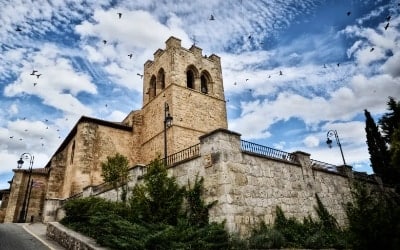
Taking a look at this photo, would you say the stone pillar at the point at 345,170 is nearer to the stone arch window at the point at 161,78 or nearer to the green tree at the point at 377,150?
the green tree at the point at 377,150

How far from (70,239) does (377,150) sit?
2738 centimetres

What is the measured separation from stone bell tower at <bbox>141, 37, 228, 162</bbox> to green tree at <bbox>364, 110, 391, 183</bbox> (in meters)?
14.4

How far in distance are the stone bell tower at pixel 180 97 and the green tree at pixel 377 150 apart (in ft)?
47.4

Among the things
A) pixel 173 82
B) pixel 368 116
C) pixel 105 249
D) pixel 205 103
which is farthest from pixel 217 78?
pixel 105 249

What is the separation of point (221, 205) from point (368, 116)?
25.2 metres

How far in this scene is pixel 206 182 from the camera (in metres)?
10.8

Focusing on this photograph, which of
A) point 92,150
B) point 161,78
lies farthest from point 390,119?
point 92,150

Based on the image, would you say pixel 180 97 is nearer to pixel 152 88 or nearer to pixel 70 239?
pixel 152 88

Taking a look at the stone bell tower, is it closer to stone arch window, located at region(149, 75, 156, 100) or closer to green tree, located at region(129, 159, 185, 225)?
stone arch window, located at region(149, 75, 156, 100)

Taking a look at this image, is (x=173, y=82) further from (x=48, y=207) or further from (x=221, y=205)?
(x=221, y=205)

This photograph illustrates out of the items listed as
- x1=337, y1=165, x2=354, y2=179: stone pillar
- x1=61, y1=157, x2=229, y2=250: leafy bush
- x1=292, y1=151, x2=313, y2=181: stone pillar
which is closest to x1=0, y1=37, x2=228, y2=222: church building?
x1=292, y1=151, x2=313, y2=181: stone pillar

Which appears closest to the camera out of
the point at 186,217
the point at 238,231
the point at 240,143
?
the point at 238,231

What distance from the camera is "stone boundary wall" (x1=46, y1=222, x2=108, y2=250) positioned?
7.75m

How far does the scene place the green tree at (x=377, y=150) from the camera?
24.7 m
